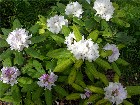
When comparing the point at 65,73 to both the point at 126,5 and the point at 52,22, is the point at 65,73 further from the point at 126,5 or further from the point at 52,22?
the point at 126,5

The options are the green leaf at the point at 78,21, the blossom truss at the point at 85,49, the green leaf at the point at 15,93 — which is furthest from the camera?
the green leaf at the point at 78,21

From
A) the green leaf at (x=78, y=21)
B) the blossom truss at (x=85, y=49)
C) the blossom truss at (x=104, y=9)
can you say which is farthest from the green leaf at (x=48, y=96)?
the blossom truss at (x=104, y=9)

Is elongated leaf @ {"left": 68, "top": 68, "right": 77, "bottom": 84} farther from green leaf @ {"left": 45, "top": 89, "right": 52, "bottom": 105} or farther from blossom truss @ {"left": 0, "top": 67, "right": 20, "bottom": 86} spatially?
blossom truss @ {"left": 0, "top": 67, "right": 20, "bottom": 86}

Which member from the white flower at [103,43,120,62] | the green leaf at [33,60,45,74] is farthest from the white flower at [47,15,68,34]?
the white flower at [103,43,120,62]

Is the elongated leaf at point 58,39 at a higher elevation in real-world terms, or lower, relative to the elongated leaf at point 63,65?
higher

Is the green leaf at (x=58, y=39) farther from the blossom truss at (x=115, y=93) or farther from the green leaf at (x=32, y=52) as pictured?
the blossom truss at (x=115, y=93)

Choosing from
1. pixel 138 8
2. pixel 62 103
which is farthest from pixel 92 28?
pixel 138 8

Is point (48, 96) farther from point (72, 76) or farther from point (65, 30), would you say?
point (65, 30)

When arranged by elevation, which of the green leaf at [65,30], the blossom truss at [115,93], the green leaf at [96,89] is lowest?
the blossom truss at [115,93]
